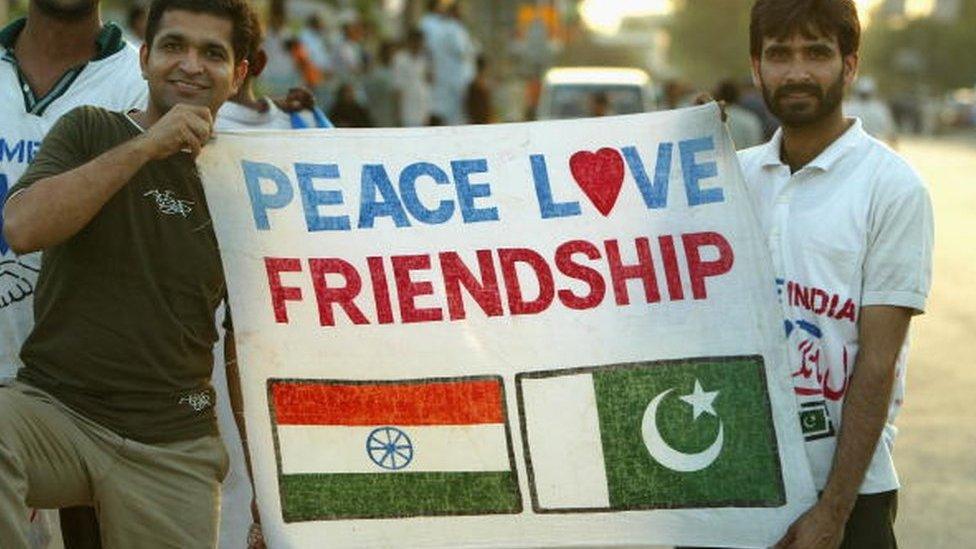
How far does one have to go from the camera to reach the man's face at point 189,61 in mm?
4211

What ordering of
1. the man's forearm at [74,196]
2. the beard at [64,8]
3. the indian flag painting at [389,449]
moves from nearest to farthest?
the man's forearm at [74,196]
the indian flag painting at [389,449]
the beard at [64,8]

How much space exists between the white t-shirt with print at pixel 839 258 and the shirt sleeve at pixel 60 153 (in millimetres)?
1500

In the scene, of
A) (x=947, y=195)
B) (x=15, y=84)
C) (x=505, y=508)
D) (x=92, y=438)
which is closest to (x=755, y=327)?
(x=505, y=508)

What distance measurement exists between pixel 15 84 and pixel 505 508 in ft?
5.88

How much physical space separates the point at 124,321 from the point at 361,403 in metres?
0.59

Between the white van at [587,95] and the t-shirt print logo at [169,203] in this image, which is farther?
the white van at [587,95]

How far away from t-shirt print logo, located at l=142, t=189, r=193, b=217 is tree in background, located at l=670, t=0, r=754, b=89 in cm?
10293

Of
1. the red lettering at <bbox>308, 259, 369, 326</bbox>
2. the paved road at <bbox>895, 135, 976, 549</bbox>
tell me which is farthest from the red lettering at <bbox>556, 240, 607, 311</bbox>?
the paved road at <bbox>895, 135, 976, 549</bbox>

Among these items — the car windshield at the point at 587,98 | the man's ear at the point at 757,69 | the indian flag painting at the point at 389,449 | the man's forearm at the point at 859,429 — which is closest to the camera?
the man's forearm at the point at 859,429

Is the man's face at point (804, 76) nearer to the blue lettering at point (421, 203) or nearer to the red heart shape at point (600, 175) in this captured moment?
the red heart shape at point (600, 175)

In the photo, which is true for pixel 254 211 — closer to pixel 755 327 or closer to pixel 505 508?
pixel 505 508

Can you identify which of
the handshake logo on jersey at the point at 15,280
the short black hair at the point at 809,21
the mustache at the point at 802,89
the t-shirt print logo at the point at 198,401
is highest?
the short black hair at the point at 809,21

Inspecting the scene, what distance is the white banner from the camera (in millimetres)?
4219

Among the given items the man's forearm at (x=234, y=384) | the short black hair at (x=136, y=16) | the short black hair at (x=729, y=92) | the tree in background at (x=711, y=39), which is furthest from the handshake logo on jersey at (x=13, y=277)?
the tree in background at (x=711, y=39)
